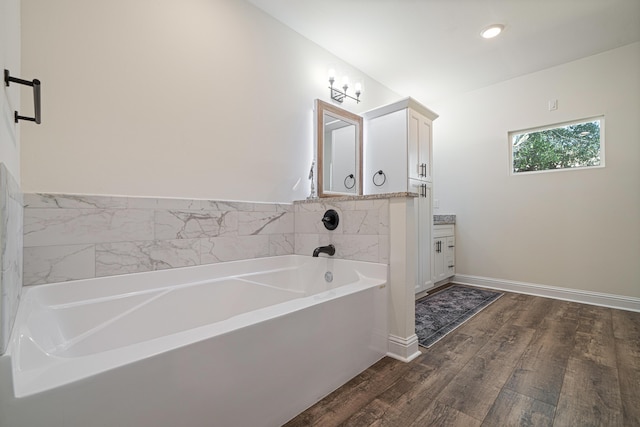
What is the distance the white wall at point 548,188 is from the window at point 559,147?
0.10 m

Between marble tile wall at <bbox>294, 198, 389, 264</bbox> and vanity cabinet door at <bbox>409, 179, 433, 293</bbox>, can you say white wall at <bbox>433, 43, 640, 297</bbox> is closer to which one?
vanity cabinet door at <bbox>409, 179, 433, 293</bbox>

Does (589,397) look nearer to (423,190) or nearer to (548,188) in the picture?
(423,190)

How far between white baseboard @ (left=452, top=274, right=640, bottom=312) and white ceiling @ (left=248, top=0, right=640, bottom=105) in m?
2.49

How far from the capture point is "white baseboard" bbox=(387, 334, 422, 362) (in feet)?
5.53

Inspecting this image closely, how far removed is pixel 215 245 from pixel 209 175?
1.63ft

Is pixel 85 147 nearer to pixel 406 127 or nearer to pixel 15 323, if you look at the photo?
pixel 15 323

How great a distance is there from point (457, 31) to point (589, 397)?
283 cm

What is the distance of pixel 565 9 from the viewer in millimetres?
2242

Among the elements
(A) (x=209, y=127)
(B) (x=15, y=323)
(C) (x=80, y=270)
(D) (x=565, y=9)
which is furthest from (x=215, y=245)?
(D) (x=565, y=9)

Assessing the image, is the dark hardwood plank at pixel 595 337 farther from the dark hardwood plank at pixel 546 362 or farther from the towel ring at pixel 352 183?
the towel ring at pixel 352 183

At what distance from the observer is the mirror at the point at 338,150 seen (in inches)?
106

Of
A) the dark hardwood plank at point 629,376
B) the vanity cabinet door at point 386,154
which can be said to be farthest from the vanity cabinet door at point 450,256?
the dark hardwood plank at point 629,376

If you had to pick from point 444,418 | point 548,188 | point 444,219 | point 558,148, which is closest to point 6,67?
point 444,418

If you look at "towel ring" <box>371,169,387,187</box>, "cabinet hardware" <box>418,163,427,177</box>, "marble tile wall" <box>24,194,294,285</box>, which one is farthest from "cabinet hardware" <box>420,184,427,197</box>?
"marble tile wall" <box>24,194,294,285</box>
